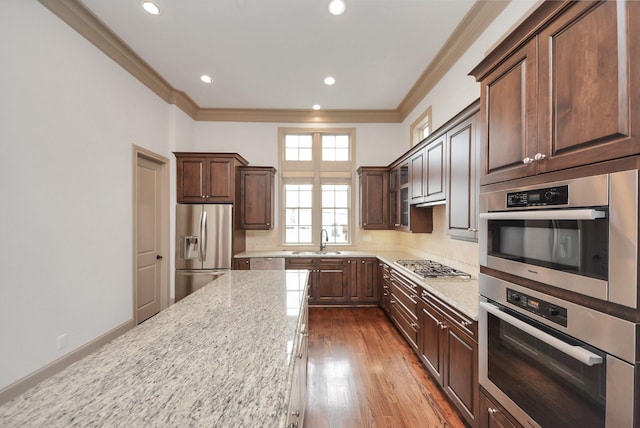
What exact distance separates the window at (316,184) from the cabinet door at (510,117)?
355cm

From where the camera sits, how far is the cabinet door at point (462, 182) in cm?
204

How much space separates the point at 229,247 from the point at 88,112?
7.84 ft

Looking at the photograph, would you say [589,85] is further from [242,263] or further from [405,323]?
[242,263]

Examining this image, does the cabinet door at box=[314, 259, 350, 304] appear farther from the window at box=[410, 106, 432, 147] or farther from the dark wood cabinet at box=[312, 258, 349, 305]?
the window at box=[410, 106, 432, 147]

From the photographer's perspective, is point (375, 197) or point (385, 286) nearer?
point (385, 286)

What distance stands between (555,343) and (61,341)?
3657 millimetres

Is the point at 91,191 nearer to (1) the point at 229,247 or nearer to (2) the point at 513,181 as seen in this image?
(1) the point at 229,247

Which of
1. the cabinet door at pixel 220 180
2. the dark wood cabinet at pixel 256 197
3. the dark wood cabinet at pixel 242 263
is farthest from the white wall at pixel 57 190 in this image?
the dark wood cabinet at pixel 256 197

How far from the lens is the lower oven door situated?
2.80 feet

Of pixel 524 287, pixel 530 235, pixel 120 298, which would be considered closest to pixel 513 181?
pixel 530 235

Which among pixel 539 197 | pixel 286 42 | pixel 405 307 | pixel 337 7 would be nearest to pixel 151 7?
pixel 286 42

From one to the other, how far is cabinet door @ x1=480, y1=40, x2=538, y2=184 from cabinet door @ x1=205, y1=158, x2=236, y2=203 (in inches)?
143

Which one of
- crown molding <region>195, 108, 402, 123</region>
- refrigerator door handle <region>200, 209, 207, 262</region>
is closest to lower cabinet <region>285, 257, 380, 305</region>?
refrigerator door handle <region>200, 209, 207, 262</region>

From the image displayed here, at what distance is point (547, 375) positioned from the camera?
111cm
